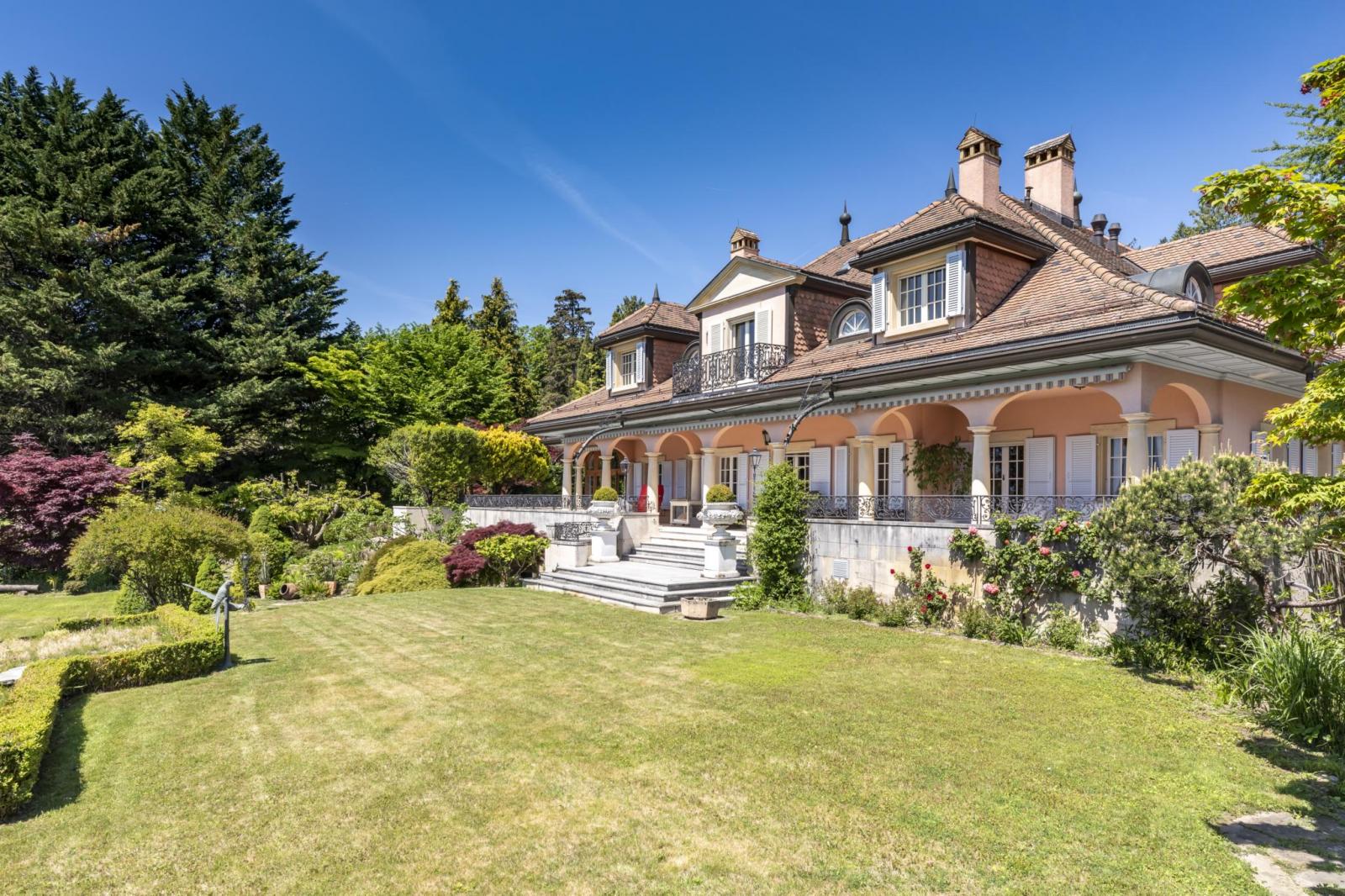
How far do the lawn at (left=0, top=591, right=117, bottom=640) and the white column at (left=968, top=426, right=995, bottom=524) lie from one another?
1849 cm

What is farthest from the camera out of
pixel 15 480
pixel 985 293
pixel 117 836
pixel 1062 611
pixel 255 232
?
pixel 255 232

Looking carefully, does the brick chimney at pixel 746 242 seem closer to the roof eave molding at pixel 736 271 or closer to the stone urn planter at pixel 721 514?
the roof eave molding at pixel 736 271

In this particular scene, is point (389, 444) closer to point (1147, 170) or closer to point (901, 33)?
point (901, 33)

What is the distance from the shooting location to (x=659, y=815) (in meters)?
5.45

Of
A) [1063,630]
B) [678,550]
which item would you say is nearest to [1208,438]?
[1063,630]

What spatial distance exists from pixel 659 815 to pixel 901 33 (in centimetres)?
1534

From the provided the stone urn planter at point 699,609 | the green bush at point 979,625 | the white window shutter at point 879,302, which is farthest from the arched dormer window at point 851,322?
the stone urn planter at point 699,609

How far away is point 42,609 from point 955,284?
25.6 m

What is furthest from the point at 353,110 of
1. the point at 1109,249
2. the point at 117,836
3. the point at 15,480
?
the point at 1109,249

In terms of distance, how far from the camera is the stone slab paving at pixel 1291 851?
4.46 m

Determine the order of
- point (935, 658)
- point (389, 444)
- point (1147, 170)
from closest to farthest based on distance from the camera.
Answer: point (935, 658)
point (1147, 170)
point (389, 444)

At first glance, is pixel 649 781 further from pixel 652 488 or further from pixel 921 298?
pixel 652 488

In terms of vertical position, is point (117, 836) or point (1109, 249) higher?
point (1109, 249)

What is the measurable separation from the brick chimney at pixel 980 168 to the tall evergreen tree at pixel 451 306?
37336 millimetres
